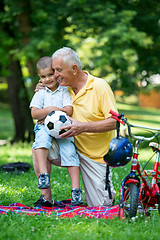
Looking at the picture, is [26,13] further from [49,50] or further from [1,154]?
[1,154]

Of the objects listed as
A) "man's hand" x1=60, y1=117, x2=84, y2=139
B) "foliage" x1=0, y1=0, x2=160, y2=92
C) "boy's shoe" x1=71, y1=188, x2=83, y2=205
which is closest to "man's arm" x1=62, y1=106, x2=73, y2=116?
"man's hand" x1=60, y1=117, x2=84, y2=139

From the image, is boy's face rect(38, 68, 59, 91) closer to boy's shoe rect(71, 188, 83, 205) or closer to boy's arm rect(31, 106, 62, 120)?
boy's arm rect(31, 106, 62, 120)

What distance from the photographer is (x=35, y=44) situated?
10.2m

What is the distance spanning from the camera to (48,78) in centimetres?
443

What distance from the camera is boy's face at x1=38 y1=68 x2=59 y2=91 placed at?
14.4 feet

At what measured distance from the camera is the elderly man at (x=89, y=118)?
4.29 metres

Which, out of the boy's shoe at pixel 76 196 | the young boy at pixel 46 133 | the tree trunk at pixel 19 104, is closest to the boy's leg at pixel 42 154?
the young boy at pixel 46 133

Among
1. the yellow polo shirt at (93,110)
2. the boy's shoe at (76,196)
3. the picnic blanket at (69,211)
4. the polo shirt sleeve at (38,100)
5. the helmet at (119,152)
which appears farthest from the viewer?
the polo shirt sleeve at (38,100)

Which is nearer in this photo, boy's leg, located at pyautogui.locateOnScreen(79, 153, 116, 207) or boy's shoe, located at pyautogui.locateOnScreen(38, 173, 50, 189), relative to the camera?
boy's shoe, located at pyautogui.locateOnScreen(38, 173, 50, 189)

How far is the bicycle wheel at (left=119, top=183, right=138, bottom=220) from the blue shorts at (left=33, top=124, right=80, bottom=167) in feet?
2.87

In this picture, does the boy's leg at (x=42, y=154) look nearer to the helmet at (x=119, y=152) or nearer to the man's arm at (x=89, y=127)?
the man's arm at (x=89, y=127)

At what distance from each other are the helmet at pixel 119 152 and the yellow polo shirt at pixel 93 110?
2.71 ft

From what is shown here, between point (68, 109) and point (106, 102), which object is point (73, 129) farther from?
point (106, 102)

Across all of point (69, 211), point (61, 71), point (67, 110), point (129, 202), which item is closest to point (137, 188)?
point (129, 202)
